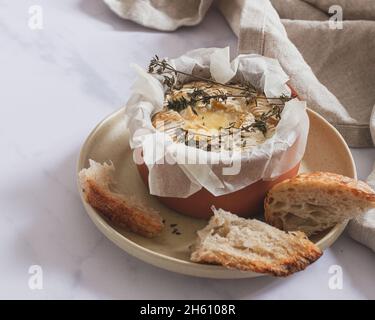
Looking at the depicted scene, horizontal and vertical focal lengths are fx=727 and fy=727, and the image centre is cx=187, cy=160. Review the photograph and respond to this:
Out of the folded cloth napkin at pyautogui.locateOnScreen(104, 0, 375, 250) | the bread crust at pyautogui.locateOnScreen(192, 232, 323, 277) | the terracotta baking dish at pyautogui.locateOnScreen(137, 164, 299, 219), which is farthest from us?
the folded cloth napkin at pyautogui.locateOnScreen(104, 0, 375, 250)

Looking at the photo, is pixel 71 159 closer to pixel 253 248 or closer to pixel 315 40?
pixel 253 248

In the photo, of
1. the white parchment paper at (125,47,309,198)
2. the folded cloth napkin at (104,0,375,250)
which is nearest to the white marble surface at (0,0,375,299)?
the folded cloth napkin at (104,0,375,250)

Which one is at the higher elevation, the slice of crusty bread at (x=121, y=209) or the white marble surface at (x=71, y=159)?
the slice of crusty bread at (x=121, y=209)

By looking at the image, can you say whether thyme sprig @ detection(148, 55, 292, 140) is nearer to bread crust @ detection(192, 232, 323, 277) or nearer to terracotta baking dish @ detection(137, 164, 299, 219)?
terracotta baking dish @ detection(137, 164, 299, 219)

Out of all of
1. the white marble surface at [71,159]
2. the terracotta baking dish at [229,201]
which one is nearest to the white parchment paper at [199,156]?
the terracotta baking dish at [229,201]

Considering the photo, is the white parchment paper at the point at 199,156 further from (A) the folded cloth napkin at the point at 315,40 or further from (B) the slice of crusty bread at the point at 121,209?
(A) the folded cloth napkin at the point at 315,40

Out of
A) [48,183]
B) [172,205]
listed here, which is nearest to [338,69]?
[172,205]
